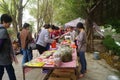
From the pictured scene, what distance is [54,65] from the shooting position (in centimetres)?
733

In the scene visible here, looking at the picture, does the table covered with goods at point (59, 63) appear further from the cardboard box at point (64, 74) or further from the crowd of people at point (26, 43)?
the crowd of people at point (26, 43)

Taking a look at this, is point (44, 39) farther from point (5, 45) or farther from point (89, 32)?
point (89, 32)

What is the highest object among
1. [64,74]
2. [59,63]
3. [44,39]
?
[44,39]

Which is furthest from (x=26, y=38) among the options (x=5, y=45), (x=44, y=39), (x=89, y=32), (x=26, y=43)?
(x=89, y=32)

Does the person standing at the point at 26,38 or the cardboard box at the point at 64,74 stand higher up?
the person standing at the point at 26,38

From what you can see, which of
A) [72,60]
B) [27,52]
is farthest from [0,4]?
[72,60]

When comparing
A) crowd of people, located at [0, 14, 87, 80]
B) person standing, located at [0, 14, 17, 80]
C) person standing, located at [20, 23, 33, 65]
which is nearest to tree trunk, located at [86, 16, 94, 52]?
crowd of people, located at [0, 14, 87, 80]

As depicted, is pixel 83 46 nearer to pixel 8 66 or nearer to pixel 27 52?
pixel 27 52

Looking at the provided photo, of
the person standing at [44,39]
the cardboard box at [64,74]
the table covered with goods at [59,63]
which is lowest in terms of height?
the cardboard box at [64,74]

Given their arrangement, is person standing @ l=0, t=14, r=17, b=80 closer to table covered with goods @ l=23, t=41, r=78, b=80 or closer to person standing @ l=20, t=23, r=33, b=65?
table covered with goods @ l=23, t=41, r=78, b=80

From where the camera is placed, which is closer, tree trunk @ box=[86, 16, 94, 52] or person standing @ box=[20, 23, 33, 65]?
person standing @ box=[20, 23, 33, 65]

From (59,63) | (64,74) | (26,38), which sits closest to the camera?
(59,63)

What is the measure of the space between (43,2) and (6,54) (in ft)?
101

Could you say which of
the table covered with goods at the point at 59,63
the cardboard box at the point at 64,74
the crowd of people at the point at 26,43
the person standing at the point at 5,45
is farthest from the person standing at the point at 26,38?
the person standing at the point at 5,45
